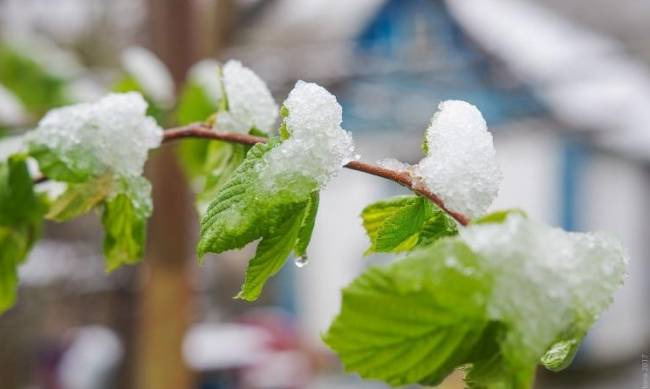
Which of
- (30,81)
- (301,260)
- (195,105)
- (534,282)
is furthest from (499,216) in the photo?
(30,81)

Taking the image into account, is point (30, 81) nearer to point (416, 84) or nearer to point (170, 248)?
point (170, 248)

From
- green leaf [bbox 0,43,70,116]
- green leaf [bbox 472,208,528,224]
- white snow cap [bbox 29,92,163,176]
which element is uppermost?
green leaf [bbox 472,208,528,224]

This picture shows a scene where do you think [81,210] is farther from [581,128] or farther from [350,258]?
[350,258]

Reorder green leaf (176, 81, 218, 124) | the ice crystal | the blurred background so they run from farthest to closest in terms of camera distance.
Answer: the blurred background
green leaf (176, 81, 218, 124)
the ice crystal

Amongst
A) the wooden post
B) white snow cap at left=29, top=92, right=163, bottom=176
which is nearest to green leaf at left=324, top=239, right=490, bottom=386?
white snow cap at left=29, top=92, right=163, bottom=176

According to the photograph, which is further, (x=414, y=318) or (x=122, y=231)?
(x=122, y=231)

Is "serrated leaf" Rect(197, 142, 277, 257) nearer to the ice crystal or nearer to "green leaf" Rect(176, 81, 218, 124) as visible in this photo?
the ice crystal
